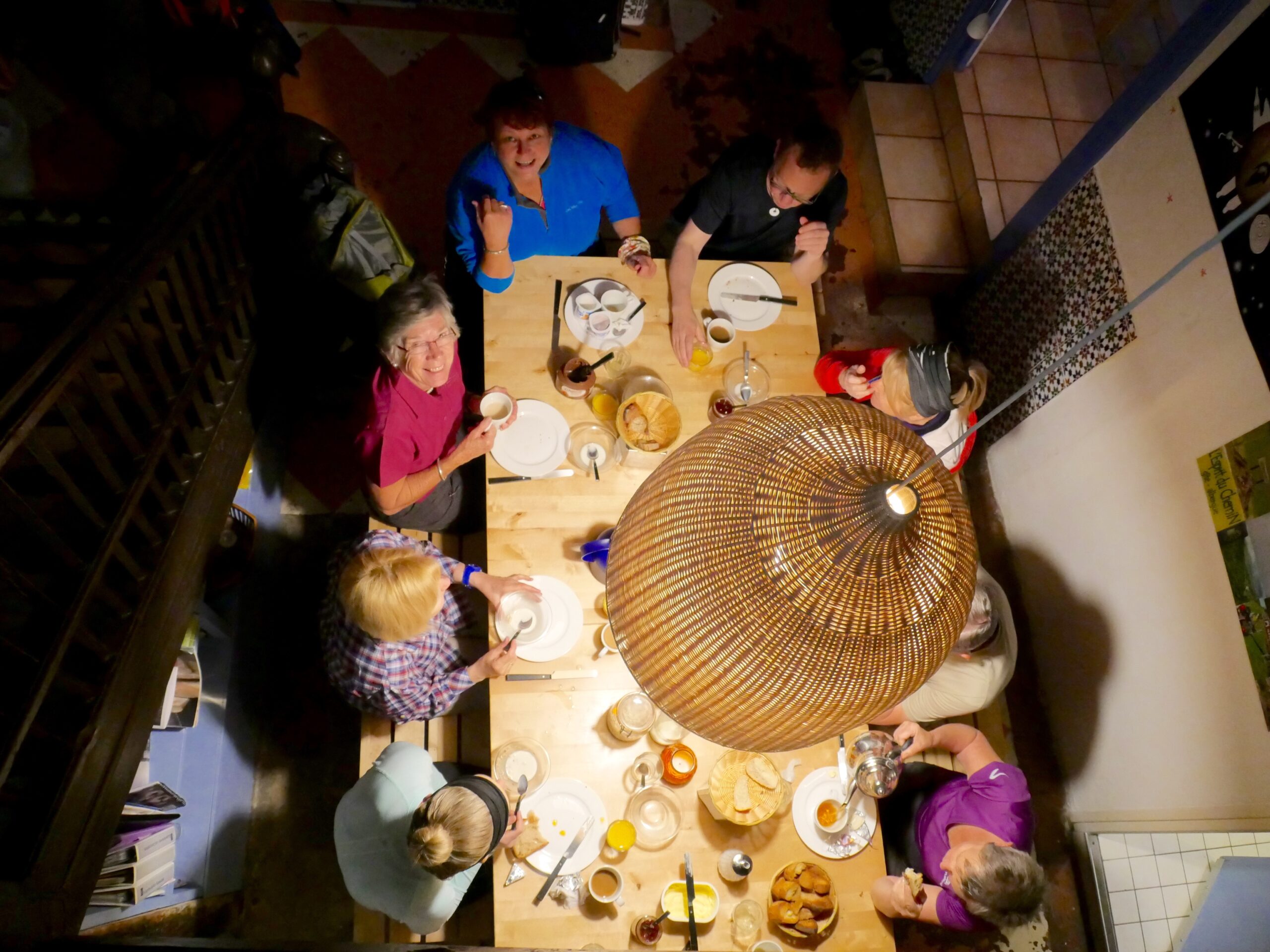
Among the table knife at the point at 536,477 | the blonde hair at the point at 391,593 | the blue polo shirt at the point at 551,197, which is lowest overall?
the blonde hair at the point at 391,593

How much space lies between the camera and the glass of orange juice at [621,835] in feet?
6.44

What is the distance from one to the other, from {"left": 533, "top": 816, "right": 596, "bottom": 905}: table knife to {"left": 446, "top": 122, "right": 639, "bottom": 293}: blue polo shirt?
176 centimetres

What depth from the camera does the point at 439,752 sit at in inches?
90.5

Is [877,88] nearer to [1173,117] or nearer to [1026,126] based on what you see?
[1026,126]

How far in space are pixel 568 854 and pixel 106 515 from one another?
152 cm

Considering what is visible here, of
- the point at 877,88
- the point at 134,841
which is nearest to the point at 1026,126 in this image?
the point at 877,88

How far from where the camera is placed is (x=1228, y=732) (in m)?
2.26

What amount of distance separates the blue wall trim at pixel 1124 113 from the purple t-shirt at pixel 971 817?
7.61ft

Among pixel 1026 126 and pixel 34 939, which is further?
pixel 1026 126

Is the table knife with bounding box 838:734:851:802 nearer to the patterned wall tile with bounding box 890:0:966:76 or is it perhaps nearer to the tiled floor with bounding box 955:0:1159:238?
the tiled floor with bounding box 955:0:1159:238

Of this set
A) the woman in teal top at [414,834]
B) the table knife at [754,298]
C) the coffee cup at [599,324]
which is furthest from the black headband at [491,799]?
the table knife at [754,298]

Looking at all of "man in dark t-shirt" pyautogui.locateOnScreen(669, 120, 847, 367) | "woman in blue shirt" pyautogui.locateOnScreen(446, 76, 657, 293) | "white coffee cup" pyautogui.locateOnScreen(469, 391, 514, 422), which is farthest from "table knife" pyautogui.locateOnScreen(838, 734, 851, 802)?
"woman in blue shirt" pyautogui.locateOnScreen(446, 76, 657, 293)

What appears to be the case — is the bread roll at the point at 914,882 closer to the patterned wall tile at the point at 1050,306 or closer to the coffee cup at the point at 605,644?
the coffee cup at the point at 605,644

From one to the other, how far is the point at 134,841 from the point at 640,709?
1445mm
